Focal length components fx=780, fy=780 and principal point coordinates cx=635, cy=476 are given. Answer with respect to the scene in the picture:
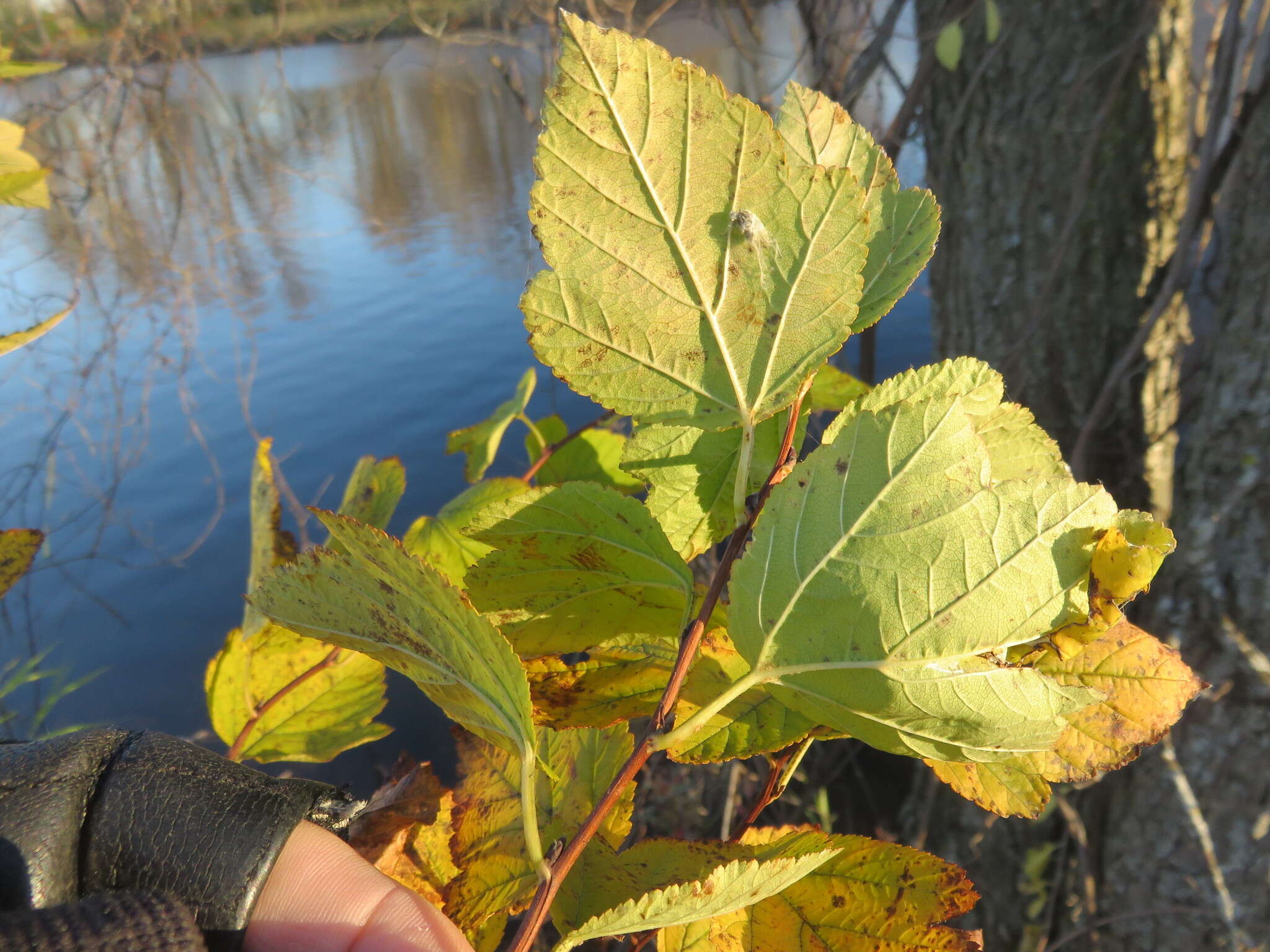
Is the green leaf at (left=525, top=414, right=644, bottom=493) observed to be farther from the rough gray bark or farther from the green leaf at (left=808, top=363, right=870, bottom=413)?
the rough gray bark

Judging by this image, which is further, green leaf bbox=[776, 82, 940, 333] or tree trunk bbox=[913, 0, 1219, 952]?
tree trunk bbox=[913, 0, 1219, 952]

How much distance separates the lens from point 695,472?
1.17ft

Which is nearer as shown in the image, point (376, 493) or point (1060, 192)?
point (376, 493)

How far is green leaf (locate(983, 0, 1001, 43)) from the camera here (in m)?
1.09

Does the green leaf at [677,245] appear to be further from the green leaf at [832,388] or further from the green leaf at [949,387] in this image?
the green leaf at [832,388]

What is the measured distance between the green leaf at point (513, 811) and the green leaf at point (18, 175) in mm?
440

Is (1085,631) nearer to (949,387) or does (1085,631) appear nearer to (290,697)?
(949,387)

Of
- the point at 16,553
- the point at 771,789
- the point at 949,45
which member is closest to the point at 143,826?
the point at 16,553

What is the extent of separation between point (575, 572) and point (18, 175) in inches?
16.8

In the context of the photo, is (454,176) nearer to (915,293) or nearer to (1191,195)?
(915,293)

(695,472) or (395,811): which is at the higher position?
(695,472)

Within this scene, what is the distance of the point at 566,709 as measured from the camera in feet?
1.20

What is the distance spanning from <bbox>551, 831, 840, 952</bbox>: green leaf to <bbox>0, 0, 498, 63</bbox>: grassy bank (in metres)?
2.05

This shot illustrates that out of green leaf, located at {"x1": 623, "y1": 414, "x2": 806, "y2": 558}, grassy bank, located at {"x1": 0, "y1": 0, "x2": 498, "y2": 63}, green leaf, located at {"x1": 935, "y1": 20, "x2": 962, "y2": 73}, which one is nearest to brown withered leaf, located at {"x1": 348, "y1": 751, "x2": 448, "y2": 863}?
green leaf, located at {"x1": 623, "y1": 414, "x2": 806, "y2": 558}
